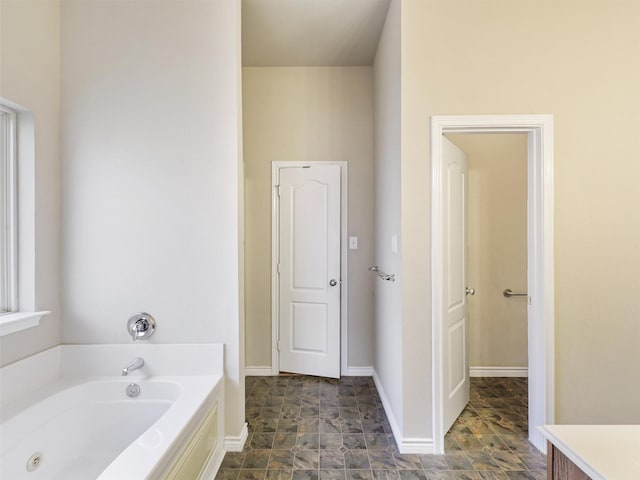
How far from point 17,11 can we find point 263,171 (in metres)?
1.85

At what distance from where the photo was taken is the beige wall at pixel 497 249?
2.99 metres

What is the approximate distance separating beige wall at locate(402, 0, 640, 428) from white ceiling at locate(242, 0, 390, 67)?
564 mm

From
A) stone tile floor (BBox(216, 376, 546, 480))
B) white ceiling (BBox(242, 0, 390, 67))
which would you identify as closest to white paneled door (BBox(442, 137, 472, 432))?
stone tile floor (BBox(216, 376, 546, 480))

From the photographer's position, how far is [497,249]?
302 centimetres

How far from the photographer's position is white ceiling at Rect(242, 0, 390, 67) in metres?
2.30

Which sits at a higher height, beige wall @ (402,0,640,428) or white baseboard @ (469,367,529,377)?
beige wall @ (402,0,640,428)

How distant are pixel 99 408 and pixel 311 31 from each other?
2.99 m

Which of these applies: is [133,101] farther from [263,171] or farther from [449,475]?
[449,475]

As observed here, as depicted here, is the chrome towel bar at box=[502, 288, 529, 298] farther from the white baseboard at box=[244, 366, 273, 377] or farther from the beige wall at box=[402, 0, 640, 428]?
the white baseboard at box=[244, 366, 273, 377]

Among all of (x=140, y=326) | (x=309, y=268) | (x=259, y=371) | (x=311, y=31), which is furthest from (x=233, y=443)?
(x=311, y=31)

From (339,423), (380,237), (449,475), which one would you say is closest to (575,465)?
(449,475)

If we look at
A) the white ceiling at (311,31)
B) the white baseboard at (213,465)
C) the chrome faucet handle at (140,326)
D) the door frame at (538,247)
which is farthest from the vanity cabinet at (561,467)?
the white ceiling at (311,31)

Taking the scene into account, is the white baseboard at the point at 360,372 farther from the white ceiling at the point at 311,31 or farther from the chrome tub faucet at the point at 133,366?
the white ceiling at the point at 311,31

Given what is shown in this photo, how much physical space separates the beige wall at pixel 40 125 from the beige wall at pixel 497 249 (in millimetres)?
3092
